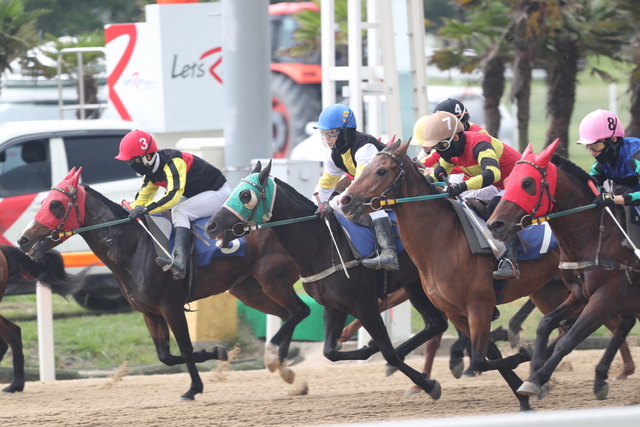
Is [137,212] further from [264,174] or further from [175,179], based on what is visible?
[264,174]

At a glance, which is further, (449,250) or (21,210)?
(21,210)

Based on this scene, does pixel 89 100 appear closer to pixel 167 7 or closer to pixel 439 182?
pixel 167 7

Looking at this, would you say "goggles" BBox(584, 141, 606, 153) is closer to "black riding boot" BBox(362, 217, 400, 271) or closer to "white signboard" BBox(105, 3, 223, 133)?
"black riding boot" BBox(362, 217, 400, 271)

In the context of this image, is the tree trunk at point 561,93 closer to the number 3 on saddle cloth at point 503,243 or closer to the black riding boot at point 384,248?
the number 3 on saddle cloth at point 503,243

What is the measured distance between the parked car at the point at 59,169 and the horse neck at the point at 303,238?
12.8 feet

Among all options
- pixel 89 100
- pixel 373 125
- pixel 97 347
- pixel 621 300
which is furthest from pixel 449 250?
pixel 89 100

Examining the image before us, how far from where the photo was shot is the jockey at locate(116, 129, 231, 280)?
22.9ft

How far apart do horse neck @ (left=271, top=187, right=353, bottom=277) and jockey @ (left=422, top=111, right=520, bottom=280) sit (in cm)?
102

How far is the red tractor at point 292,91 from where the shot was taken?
1914 centimetres

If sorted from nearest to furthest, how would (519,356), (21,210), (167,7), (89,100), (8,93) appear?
(519,356)
(21,210)
(167,7)
(89,100)
(8,93)

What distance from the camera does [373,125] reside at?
929 cm

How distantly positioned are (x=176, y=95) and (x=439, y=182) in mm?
5967

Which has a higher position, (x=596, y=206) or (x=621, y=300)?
(x=596, y=206)

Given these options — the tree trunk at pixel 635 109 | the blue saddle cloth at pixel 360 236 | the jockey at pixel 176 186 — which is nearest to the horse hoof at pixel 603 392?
the blue saddle cloth at pixel 360 236
